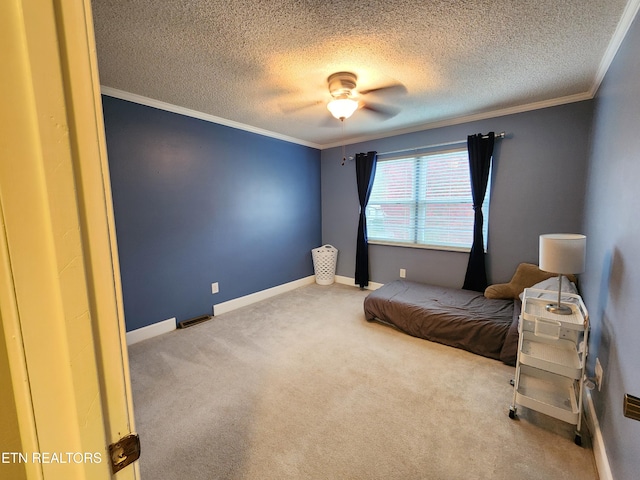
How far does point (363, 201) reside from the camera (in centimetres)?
423

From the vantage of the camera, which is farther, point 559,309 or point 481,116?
point 481,116

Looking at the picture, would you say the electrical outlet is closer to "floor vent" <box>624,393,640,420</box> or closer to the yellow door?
"floor vent" <box>624,393,640,420</box>

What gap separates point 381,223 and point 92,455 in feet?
13.4

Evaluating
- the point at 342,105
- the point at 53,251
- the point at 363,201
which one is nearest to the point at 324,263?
the point at 363,201

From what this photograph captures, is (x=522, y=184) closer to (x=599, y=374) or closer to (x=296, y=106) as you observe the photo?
(x=599, y=374)

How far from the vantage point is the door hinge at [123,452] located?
44 centimetres

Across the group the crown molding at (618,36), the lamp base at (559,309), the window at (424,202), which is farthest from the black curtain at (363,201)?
the lamp base at (559,309)

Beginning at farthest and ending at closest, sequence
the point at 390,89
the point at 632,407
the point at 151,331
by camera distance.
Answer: the point at 151,331 < the point at 390,89 < the point at 632,407

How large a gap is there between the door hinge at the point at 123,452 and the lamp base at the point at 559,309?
220 centimetres

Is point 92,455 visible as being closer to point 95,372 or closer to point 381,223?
point 95,372

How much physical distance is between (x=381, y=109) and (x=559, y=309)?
2404 mm

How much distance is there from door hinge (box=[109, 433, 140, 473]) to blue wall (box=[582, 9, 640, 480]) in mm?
1708

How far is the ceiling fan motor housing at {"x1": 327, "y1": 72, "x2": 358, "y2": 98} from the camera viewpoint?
85.1 inches

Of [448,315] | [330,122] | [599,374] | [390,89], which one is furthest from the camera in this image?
[330,122]
